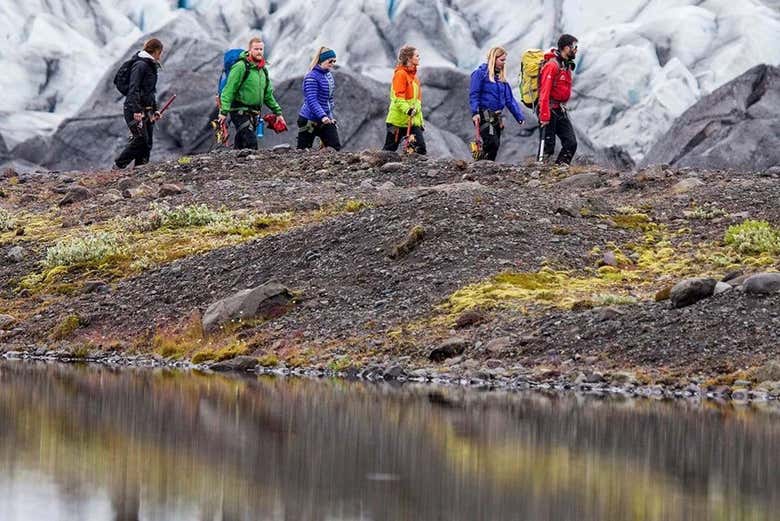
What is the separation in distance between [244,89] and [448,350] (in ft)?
39.7

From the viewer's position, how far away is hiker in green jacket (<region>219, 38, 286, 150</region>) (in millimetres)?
28141

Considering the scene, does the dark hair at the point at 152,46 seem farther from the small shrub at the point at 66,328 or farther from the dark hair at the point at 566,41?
the small shrub at the point at 66,328

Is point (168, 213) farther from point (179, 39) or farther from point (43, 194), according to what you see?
point (179, 39)

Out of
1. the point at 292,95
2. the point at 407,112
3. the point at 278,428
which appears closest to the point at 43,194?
the point at 407,112

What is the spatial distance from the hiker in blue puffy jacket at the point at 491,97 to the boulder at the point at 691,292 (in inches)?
410

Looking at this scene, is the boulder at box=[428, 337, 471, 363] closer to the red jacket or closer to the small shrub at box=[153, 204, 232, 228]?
the small shrub at box=[153, 204, 232, 228]

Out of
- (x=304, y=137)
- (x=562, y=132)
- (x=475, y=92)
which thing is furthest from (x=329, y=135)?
(x=562, y=132)

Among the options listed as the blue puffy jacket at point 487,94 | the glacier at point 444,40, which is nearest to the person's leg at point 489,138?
the blue puffy jacket at point 487,94

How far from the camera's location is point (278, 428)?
1247 centimetres

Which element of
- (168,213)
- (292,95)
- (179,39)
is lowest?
(168,213)

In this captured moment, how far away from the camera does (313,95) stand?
93.1 feet

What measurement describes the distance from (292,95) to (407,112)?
93.7 feet

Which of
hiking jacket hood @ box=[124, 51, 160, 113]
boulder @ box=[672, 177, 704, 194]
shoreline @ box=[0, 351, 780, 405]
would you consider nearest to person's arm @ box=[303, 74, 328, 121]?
hiking jacket hood @ box=[124, 51, 160, 113]

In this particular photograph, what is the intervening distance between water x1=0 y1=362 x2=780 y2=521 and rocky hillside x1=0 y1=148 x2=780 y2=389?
5.76 ft
